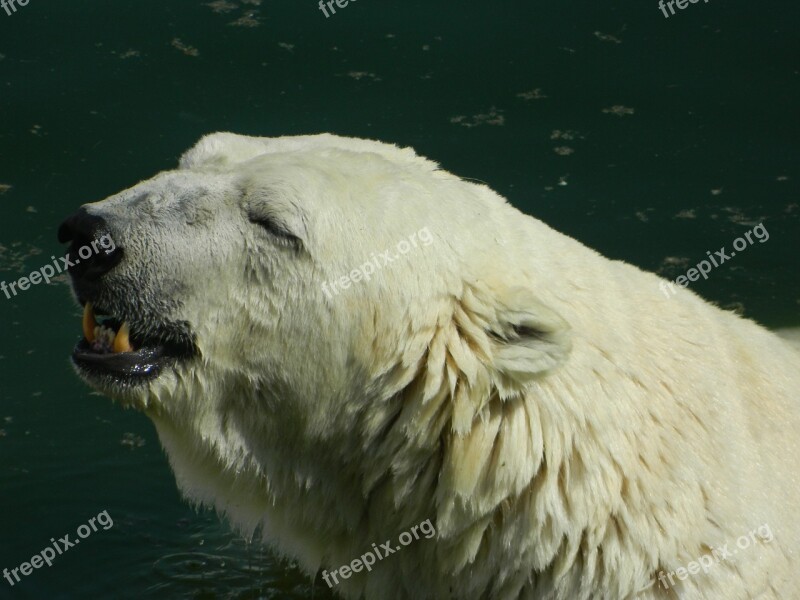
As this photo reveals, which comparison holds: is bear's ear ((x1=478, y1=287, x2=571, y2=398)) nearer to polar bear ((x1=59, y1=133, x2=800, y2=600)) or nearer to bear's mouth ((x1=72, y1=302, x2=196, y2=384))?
polar bear ((x1=59, y1=133, x2=800, y2=600))

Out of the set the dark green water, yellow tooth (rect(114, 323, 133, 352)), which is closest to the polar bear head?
yellow tooth (rect(114, 323, 133, 352))

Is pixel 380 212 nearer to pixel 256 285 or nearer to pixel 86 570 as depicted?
pixel 256 285

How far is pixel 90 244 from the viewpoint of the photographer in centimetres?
364

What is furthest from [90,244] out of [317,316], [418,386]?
[418,386]

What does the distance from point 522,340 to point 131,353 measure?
1.31 m

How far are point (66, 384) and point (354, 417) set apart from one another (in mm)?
3434

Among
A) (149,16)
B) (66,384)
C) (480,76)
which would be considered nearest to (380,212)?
(66,384)

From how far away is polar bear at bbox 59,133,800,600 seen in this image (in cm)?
359

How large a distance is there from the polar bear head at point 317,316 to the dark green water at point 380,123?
2.56 metres

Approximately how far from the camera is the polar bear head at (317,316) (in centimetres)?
359

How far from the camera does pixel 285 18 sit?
9219 millimetres

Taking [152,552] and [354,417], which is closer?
[354,417]

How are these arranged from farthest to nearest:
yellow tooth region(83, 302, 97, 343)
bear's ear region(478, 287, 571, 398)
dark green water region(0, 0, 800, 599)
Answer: dark green water region(0, 0, 800, 599), yellow tooth region(83, 302, 97, 343), bear's ear region(478, 287, 571, 398)

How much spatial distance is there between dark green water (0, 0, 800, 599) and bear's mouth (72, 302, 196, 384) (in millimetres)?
2582
